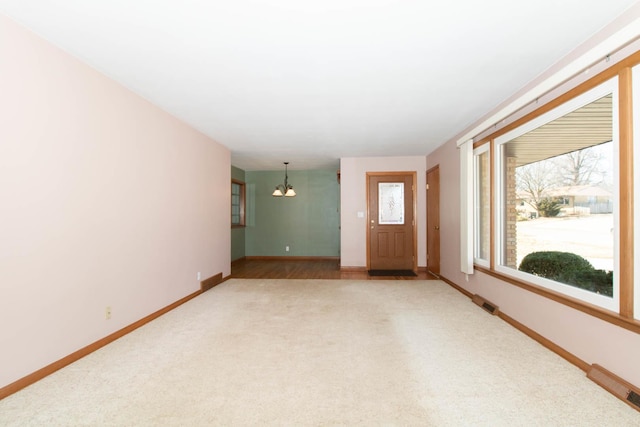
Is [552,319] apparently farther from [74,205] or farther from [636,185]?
[74,205]

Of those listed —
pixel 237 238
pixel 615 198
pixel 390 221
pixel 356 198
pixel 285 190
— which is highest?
pixel 285 190

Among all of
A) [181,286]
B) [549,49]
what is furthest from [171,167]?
[549,49]

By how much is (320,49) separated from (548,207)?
264 cm

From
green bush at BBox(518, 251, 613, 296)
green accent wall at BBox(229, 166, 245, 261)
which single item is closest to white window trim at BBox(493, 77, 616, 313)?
green bush at BBox(518, 251, 613, 296)

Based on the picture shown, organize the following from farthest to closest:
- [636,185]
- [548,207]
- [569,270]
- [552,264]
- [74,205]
→ [548,207], [552,264], [569,270], [74,205], [636,185]

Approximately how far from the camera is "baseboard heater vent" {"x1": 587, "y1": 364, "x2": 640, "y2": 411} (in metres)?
1.81

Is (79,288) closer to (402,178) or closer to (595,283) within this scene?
(595,283)

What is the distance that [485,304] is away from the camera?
12.0 ft

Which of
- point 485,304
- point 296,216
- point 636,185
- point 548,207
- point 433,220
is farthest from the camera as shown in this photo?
point 296,216

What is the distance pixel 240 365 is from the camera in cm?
234

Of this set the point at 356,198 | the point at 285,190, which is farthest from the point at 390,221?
the point at 285,190

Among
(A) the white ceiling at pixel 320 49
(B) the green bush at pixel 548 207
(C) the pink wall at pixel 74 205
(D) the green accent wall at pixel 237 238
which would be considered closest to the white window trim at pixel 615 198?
(A) the white ceiling at pixel 320 49

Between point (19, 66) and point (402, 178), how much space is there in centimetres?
592

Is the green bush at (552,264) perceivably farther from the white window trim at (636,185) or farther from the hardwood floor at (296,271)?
the hardwood floor at (296,271)
